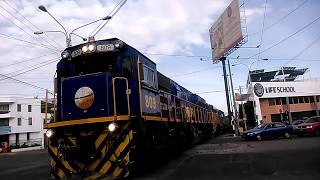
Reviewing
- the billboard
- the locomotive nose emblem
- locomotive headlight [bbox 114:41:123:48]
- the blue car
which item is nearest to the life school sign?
the billboard

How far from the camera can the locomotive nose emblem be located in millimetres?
10539

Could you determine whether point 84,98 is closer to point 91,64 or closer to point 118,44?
point 91,64

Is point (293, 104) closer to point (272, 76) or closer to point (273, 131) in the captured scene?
point (272, 76)

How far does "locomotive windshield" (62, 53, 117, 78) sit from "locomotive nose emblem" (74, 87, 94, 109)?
0.81 meters

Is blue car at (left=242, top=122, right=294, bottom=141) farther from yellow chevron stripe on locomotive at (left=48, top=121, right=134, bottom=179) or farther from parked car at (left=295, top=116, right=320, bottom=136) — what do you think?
yellow chevron stripe on locomotive at (left=48, top=121, right=134, bottom=179)

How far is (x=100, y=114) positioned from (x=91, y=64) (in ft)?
5.77

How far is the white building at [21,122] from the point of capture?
65.1 meters

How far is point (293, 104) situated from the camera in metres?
60.1

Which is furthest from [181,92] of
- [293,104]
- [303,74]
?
[303,74]

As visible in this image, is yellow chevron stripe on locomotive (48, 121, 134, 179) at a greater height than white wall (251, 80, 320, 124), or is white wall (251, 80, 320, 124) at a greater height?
white wall (251, 80, 320, 124)

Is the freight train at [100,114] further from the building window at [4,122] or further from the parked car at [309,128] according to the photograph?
the building window at [4,122]

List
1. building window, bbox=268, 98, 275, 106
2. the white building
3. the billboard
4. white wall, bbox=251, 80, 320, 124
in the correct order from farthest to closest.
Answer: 1. the white building
2. building window, bbox=268, 98, 275, 106
3. white wall, bbox=251, 80, 320, 124
4. the billboard

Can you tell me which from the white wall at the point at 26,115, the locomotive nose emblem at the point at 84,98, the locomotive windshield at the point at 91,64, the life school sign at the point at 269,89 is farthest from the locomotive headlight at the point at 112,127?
the white wall at the point at 26,115

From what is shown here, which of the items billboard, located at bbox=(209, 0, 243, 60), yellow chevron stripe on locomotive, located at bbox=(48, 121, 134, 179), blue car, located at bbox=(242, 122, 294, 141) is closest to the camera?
yellow chevron stripe on locomotive, located at bbox=(48, 121, 134, 179)
